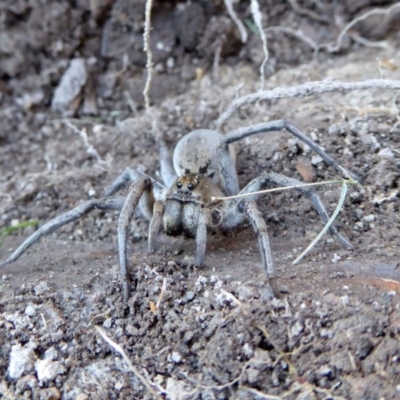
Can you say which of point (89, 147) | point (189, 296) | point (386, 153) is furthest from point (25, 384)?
point (386, 153)

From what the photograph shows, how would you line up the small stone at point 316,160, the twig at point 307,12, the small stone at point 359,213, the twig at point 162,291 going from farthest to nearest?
the twig at point 307,12
the small stone at point 316,160
the small stone at point 359,213
the twig at point 162,291

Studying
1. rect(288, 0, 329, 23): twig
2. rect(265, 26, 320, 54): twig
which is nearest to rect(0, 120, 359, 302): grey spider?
rect(265, 26, 320, 54): twig

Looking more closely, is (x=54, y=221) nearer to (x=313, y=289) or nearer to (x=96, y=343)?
(x=96, y=343)

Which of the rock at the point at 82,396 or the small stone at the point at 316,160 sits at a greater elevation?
the small stone at the point at 316,160

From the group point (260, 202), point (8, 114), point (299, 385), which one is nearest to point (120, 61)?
point (8, 114)

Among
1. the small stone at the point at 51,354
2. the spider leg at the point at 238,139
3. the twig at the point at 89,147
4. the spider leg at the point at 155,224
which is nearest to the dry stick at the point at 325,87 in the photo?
the spider leg at the point at 238,139

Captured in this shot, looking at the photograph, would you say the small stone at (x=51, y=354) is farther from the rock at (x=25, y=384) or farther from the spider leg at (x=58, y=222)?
the spider leg at (x=58, y=222)

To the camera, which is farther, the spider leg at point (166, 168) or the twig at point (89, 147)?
the twig at point (89, 147)
